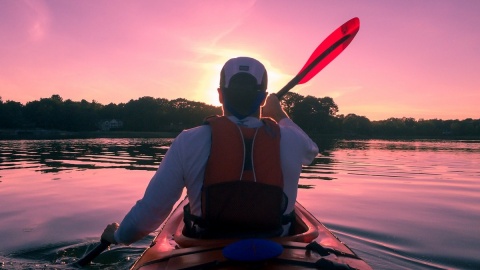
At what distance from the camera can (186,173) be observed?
8.41 feet

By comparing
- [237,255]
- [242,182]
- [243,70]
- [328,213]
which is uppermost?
[243,70]

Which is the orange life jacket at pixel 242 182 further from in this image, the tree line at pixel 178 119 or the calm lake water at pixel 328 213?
the tree line at pixel 178 119

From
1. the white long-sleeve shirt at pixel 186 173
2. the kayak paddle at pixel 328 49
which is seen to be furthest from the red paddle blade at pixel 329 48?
the white long-sleeve shirt at pixel 186 173

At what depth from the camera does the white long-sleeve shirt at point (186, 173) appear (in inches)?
99.0

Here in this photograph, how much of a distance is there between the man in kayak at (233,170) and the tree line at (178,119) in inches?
3073

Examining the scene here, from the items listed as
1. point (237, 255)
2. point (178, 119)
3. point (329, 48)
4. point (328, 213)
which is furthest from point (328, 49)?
point (178, 119)

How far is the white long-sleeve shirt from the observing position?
2516mm

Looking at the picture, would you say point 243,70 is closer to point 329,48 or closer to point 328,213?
point 329,48

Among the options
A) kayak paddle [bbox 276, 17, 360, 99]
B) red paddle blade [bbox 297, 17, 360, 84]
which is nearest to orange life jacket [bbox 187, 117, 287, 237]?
kayak paddle [bbox 276, 17, 360, 99]

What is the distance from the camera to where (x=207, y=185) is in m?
2.52

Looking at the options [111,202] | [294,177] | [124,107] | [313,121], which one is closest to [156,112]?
[124,107]

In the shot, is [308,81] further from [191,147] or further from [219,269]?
[219,269]

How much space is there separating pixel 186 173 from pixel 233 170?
0.29 meters

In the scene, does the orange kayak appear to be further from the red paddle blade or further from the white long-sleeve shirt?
the red paddle blade
